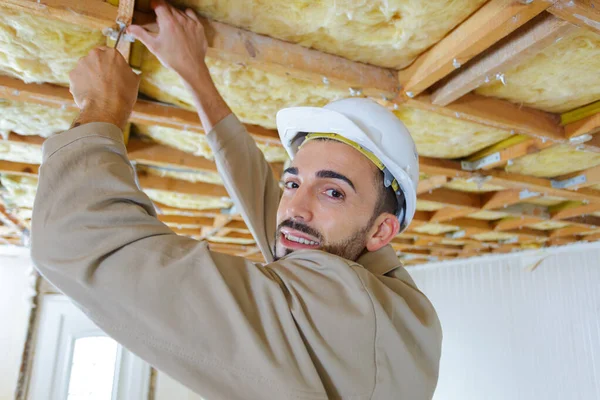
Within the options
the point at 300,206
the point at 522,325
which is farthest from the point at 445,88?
the point at 522,325

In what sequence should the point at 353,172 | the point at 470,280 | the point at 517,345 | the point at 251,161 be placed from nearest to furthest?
the point at 353,172
the point at 251,161
the point at 517,345
the point at 470,280

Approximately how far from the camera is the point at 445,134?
2520 mm

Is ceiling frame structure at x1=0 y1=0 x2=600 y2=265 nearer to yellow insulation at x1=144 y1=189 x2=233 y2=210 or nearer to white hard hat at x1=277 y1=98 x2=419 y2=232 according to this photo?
yellow insulation at x1=144 y1=189 x2=233 y2=210

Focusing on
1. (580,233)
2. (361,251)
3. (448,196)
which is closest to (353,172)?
(361,251)

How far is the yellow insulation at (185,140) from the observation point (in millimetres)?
2619

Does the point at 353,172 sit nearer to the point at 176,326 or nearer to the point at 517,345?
the point at 176,326

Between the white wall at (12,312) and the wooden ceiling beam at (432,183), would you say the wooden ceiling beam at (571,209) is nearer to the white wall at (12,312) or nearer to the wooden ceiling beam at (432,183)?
the wooden ceiling beam at (432,183)

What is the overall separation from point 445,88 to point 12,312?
20.0 feet

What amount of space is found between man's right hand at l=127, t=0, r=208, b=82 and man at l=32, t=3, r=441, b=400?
33cm

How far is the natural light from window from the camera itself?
5.83m

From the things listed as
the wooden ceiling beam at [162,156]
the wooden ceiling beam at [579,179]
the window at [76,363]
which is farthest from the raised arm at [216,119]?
the window at [76,363]

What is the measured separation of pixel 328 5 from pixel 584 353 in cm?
444

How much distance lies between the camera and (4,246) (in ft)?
19.5

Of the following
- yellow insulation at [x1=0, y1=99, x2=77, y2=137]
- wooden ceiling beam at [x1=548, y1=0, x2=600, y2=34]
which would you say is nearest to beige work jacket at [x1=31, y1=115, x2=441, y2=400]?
wooden ceiling beam at [x1=548, y1=0, x2=600, y2=34]
